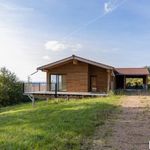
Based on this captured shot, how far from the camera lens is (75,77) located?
3066 centimetres

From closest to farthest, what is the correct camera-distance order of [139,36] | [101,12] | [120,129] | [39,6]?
[120,129] → [39,6] → [101,12] → [139,36]

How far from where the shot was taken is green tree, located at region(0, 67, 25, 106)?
39.3m

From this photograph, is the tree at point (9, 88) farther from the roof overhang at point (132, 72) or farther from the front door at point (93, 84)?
the roof overhang at point (132, 72)

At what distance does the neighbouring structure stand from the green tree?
9.64 m

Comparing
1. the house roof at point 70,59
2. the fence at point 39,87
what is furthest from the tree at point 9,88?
the fence at point 39,87

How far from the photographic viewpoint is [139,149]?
25.1 feet

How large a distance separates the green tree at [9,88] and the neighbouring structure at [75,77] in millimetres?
9644

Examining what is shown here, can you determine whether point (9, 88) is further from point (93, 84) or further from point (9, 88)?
point (93, 84)

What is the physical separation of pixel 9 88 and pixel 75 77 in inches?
486

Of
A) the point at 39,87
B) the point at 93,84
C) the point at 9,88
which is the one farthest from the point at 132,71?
the point at 39,87

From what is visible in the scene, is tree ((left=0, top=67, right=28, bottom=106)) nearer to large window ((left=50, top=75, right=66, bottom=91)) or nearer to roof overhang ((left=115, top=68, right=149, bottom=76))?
Result: large window ((left=50, top=75, right=66, bottom=91))

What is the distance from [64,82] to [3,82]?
11859 mm

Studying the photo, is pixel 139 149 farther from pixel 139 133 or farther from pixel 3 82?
pixel 3 82

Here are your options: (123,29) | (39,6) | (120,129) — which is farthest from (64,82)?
(120,129)
